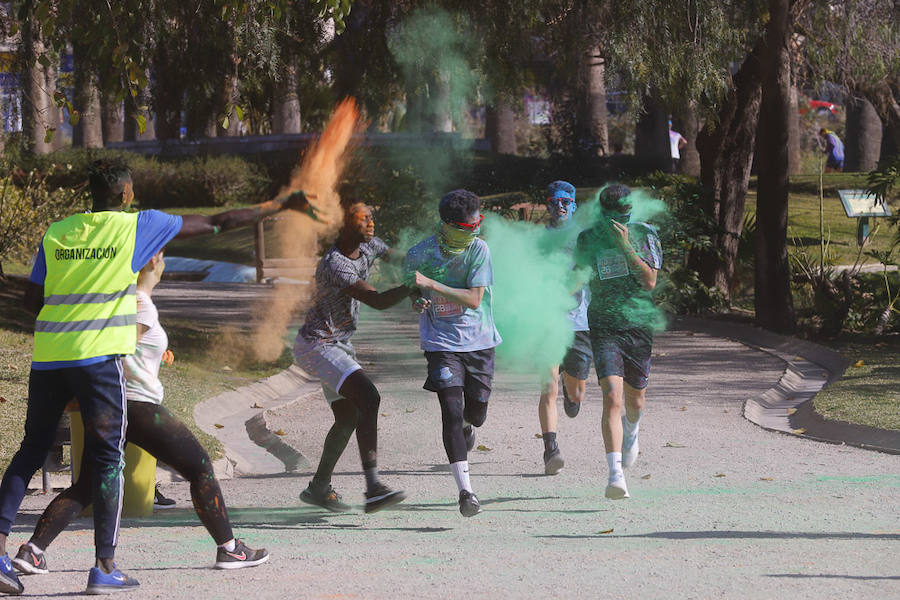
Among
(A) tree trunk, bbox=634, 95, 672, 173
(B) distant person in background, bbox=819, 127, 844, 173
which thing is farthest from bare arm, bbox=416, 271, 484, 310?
(B) distant person in background, bbox=819, 127, 844, 173

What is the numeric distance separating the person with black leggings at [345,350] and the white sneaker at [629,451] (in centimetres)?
178

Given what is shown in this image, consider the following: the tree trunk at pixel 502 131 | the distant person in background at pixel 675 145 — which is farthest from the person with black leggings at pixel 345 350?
the tree trunk at pixel 502 131

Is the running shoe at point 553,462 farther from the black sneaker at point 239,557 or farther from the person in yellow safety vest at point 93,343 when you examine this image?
the person in yellow safety vest at point 93,343

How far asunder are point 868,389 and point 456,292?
633 cm

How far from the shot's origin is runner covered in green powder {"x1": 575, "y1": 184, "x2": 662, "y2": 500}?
748cm

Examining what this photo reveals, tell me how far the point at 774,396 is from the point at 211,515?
7727mm

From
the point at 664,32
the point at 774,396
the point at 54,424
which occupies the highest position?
the point at 664,32

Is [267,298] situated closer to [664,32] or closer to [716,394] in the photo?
[664,32]

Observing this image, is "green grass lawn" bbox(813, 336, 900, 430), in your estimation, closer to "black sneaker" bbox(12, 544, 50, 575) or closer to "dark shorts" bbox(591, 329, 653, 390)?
Result: "dark shorts" bbox(591, 329, 653, 390)

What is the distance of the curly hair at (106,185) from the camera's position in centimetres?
565

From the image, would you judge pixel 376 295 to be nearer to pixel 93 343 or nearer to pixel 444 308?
pixel 444 308

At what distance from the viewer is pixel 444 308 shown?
6.98 meters

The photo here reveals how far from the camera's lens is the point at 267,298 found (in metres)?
21.0

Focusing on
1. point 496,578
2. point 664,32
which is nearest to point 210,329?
point 664,32
